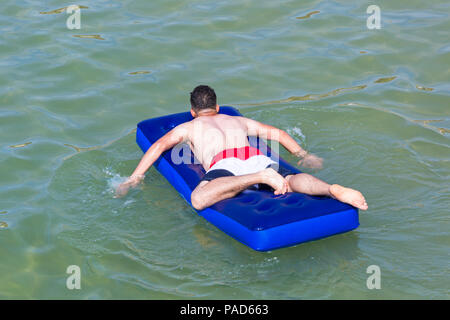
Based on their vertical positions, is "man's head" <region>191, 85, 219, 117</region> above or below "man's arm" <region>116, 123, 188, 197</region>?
above

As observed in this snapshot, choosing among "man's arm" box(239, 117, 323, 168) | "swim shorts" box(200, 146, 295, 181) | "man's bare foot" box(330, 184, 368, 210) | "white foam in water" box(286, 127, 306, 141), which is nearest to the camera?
"man's bare foot" box(330, 184, 368, 210)

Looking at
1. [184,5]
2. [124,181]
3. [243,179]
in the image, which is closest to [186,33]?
[184,5]

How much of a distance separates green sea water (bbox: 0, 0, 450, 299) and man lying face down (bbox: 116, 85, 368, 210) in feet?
0.99

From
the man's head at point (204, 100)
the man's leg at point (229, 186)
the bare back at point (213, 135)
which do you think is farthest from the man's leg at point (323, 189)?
the man's head at point (204, 100)

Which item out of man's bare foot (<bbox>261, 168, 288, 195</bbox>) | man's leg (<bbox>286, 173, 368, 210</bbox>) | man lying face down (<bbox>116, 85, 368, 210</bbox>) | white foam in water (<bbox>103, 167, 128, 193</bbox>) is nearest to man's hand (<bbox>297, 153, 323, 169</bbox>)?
man lying face down (<bbox>116, 85, 368, 210</bbox>)

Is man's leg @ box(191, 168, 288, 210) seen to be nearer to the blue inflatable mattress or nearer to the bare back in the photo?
the blue inflatable mattress

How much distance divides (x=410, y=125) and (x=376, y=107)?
58 cm

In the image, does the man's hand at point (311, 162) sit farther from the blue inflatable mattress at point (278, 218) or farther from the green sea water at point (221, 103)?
the blue inflatable mattress at point (278, 218)

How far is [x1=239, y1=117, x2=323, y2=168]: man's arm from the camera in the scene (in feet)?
19.9

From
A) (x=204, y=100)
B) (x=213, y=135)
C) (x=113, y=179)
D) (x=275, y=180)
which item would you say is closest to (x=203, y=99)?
(x=204, y=100)

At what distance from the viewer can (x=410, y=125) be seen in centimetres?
695

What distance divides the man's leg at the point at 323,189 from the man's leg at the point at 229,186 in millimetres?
122

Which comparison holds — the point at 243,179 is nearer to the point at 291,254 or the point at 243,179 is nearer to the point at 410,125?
the point at 291,254

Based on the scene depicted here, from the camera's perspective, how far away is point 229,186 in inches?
200
